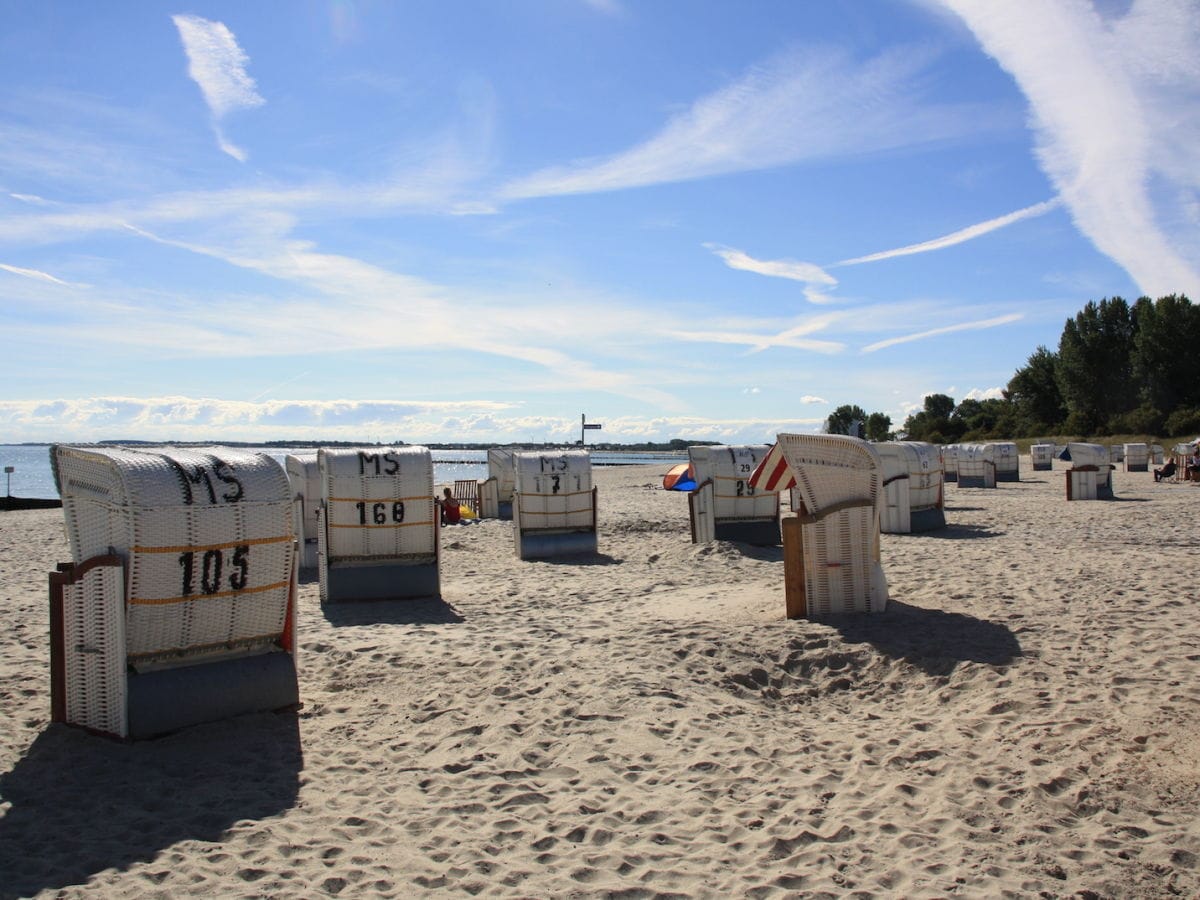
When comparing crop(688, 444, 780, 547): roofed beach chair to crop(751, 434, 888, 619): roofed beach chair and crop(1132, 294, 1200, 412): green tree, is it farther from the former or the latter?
crop(1132, 294, 1200, 412): green tree

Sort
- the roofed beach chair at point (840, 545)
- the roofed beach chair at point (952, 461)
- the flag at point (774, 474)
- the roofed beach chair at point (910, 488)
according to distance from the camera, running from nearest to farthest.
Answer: the roofed beach chair at point (840, 545) < the flag at point (774, 474) < the roofed beach chair at point (910, 488) < the roofed beach chair at point (952, 461)

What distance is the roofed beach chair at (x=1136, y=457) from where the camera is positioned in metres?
40.5

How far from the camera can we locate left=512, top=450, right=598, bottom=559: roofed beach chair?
1521 cm

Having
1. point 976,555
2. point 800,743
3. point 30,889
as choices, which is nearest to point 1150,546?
point 976,555

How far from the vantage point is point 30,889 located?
12.1ft

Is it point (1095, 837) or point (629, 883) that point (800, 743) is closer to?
point (1095, 837)

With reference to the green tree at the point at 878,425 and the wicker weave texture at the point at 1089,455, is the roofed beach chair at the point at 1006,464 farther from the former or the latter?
the green tree at the point at 878,425

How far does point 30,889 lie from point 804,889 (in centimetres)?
339

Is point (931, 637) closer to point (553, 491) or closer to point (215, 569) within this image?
point (215, 569)

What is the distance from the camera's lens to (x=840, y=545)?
28.4 ft

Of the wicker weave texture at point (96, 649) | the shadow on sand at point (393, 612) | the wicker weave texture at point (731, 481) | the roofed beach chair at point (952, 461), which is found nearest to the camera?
the wicker weave texture at point (96, 649)

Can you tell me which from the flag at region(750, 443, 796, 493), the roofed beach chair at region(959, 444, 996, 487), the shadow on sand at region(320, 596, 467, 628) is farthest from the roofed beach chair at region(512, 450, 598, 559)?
the roofed beach chair at region(959, 444, 996, 487)

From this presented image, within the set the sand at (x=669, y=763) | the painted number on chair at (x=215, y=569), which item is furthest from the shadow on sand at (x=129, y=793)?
the painted number on chair at (x=215, y=569)

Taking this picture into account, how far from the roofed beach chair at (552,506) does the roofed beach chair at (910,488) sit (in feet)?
19.3
